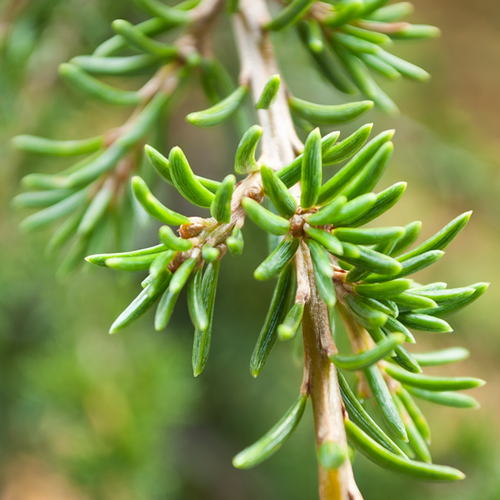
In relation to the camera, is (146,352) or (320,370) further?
(146,352)

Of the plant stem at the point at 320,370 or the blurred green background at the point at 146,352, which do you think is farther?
the blurred green background at the point at 146,352

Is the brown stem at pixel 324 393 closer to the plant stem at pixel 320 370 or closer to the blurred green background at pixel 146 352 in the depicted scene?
the plant stem at pixel 320 370

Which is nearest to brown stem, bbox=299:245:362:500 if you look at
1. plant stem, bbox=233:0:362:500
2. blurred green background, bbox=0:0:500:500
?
plant stem, bbox=233:0:362:500

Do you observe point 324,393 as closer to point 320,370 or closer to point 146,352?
point 320,370

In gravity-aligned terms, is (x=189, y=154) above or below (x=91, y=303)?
above

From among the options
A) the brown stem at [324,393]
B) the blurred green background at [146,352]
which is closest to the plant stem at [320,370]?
the brown stem at [324,393]

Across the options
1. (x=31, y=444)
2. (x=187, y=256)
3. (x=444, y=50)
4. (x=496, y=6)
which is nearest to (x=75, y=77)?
(x=187, y=256)

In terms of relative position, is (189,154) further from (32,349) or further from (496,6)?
(496,6)

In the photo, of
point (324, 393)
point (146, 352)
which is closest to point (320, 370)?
point (324, 393)

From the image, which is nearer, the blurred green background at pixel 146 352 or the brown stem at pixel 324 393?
the brown stem at pixel 324 393
